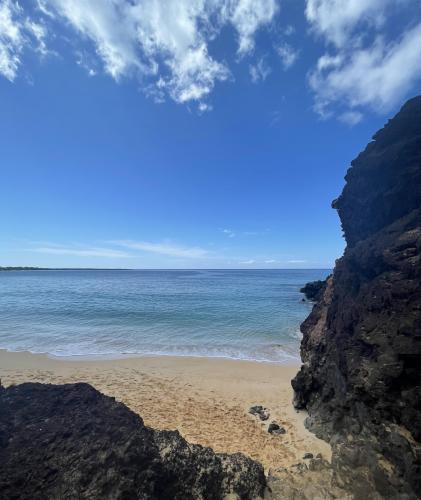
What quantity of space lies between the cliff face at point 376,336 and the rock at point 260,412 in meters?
1.23

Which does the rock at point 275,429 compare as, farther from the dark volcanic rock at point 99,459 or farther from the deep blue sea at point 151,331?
the deep blue sea at point 151,331

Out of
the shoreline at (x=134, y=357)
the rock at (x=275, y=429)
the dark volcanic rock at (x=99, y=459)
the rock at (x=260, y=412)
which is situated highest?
the dark volcanic rock at (x=99, y=459)

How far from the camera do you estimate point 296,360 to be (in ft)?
57.7

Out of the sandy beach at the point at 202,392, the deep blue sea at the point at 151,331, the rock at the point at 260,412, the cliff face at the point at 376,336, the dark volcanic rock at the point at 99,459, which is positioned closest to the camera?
the dark volcanic rock at the point at 99,459

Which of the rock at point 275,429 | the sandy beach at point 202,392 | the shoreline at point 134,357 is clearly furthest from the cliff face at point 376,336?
the shoreline at point 134,357

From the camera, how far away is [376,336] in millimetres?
7324

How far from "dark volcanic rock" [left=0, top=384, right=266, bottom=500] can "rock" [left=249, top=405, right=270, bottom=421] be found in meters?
5.29

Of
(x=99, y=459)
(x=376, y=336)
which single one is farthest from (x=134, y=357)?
(x=376, y=336)

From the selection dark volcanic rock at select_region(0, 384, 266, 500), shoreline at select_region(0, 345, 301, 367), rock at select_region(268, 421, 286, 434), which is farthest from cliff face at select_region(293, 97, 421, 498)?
shoreline at select_region(0, 345, 301, 367)

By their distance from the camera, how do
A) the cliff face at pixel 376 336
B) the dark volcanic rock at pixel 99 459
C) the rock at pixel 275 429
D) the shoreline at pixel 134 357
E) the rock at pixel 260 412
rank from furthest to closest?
the shoreline at pixel 134 357 → the rock at pixel 260 412 → the rock at pixel 275 429 → the cliff face at pixel 376 336 → the dark volcanic rock at pixel 99 459

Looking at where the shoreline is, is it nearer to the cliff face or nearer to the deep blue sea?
the deep blue sea

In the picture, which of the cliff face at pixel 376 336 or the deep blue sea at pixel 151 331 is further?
the deep blue sea at pixel 151 331

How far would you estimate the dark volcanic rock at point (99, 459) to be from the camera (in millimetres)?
4215

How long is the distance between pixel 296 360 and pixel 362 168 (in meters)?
11.9
